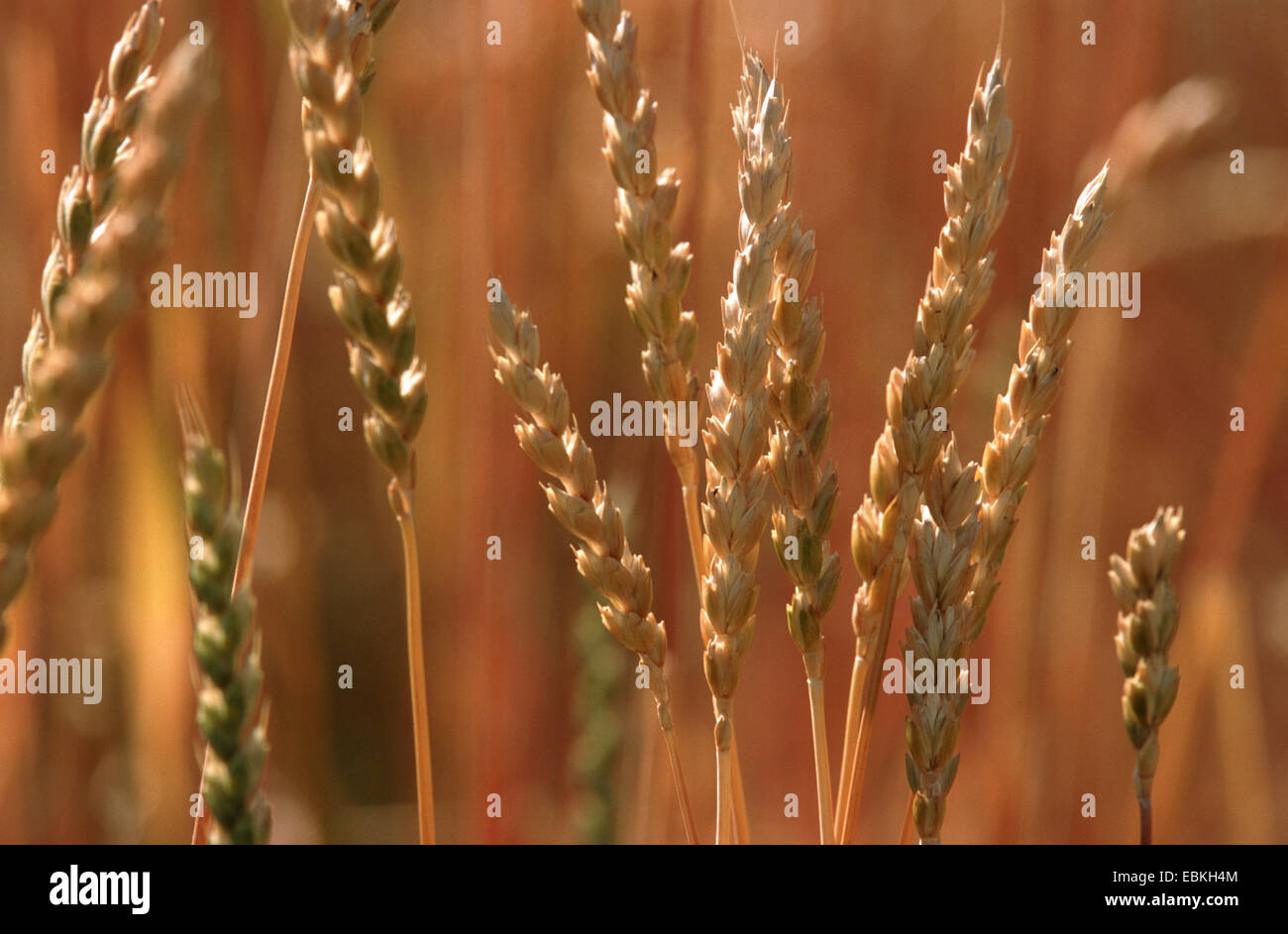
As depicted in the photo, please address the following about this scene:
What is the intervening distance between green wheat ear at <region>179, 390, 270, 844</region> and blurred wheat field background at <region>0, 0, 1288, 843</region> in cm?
51

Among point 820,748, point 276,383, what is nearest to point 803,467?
point 820,748

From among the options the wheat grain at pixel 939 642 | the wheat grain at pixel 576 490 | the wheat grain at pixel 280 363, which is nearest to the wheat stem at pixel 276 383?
the wheat grain at pixel 280 363

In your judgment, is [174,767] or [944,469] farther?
[174,767]

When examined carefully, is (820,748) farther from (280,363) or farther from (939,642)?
(280,363)

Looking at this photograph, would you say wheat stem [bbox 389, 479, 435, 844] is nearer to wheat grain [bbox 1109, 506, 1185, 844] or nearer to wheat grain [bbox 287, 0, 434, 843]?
wheat grain [bbox 287, 0, 434, 843]

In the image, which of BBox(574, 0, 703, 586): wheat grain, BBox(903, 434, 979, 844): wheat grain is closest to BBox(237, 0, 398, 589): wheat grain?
BBox(574, 0, 703, 586): wheat grain

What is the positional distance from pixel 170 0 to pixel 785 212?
0.93 meters

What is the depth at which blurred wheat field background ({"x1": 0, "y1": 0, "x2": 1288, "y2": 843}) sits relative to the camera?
910 millimetres

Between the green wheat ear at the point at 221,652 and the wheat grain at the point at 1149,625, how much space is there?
0.39 metres
